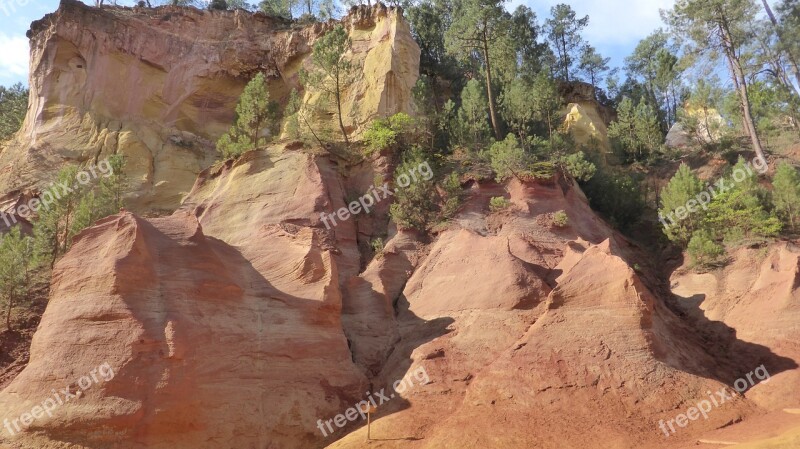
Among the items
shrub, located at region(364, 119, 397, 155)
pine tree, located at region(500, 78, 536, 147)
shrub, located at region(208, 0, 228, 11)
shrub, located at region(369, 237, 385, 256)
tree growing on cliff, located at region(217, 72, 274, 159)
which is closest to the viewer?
shrub, located at region(369, 237, 385, 256)

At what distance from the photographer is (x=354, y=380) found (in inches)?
665

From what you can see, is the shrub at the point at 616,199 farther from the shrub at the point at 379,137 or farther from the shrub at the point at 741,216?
the shrub at the point at 379,137

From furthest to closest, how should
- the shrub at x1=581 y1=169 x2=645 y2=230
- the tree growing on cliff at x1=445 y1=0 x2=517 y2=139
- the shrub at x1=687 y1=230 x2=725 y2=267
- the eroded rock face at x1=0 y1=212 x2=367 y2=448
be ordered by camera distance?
the tree growing on cliff at x1=445 y1=0 x2=517 y2=139
the shrub at x1=581 y1=169 x2=645 y2=230
the shrub at x1=687 y1=230 x2=725 y2=267
the eroded rock face at x1=0 y1=212 x2=367 y2=448

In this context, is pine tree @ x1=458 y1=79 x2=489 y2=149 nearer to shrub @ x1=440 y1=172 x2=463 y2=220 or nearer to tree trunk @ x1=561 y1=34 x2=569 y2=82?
shrub @ x1=440 y1=172 x2=463 y2=220

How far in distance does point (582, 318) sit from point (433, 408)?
4973mm

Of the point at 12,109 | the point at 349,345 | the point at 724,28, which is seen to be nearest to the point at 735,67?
the point at 724,28

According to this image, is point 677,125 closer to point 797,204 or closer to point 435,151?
point 797,204

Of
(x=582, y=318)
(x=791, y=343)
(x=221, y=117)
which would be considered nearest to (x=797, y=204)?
(x=791, y=343)

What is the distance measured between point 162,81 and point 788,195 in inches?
1193

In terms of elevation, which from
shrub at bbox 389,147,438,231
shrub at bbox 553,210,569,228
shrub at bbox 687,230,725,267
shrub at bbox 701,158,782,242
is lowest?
shrub at bbox 687,230,725,267

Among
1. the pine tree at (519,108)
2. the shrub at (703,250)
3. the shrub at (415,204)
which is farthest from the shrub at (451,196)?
the shrub at (703,250)

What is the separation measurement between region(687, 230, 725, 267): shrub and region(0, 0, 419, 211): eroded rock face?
14.1 m

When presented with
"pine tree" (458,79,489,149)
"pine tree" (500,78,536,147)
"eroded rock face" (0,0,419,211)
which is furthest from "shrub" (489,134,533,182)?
"eroded rock face" (0,0,419,211)

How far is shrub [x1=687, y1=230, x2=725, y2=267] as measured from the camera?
22469mm
